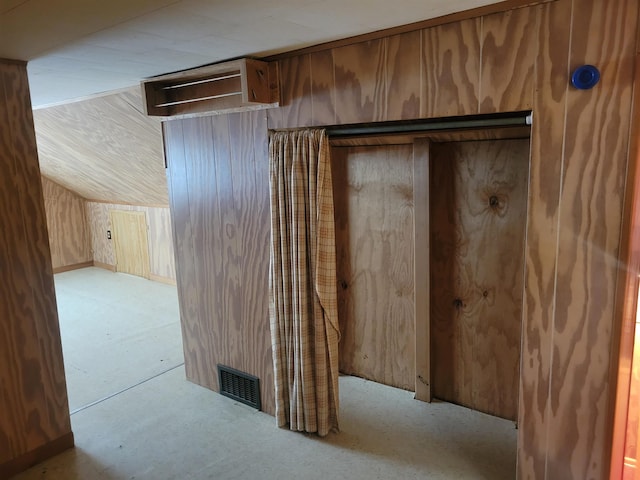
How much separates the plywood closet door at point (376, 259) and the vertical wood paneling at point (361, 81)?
A: 0.67 m

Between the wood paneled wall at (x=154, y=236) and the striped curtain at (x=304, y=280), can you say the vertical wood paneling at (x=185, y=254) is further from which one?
the wood paneled wall at (x=154, y=236)

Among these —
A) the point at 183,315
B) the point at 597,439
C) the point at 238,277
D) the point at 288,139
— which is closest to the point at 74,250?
the point at 183,315

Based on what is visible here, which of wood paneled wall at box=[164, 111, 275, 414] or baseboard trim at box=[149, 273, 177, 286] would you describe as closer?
wood paneled wall at box=[164, 111, 275, 414]

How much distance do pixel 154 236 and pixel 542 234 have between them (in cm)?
455

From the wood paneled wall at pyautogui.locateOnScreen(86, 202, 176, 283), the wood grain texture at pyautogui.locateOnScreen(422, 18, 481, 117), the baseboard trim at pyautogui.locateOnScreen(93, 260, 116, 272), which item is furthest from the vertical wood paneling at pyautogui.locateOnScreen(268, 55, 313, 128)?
the baseboard trim at pyautogui.locateOnScreen(93, 260, 116, 272)

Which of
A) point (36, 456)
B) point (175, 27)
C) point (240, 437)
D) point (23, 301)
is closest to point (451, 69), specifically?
point (175, 27)

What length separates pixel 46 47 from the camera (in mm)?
1909

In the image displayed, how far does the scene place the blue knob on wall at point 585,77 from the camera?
4.88 feet

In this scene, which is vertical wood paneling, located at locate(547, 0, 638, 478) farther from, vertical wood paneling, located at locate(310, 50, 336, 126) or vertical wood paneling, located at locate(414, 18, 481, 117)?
vertical wood paneling, located at locate(310, 50, 336, 126)

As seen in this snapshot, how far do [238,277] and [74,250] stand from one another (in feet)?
15.0

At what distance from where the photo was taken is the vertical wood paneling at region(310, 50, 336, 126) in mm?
2068

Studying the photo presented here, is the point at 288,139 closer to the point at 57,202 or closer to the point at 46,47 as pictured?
the point at 46,47

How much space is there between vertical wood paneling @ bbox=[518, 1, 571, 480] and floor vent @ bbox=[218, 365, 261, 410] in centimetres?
142

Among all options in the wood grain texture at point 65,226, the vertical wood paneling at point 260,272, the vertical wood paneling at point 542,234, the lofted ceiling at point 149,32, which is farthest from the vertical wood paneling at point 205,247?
the wood grain texture at point 65,226
